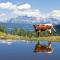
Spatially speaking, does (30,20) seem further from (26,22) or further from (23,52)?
(23,52)

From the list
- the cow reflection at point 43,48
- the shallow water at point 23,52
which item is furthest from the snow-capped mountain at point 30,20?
the cow reflection at point 43,48

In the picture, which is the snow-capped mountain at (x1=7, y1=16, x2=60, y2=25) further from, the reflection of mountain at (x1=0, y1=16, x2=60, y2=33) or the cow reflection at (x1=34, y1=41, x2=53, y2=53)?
the cow reflection at (x1=34, y1=41, x2=53, y2=53)

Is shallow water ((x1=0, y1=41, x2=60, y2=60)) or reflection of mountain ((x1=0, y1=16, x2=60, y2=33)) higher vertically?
reflection of mountain ((x1=0, y1=16, x2=60, y2=33))

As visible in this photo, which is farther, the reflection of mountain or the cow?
the reflection of mountain

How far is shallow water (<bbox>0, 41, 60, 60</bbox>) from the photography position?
5.57 metres

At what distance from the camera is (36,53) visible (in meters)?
5.81

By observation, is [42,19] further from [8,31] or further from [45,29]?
[8,31]

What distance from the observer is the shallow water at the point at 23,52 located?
557cm

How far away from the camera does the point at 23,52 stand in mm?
5883

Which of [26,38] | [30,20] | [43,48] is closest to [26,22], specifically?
[30,20]

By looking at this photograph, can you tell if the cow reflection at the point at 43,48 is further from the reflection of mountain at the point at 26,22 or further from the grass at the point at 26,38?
the reflection of mountain at the point at 26,22

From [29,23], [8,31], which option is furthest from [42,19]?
[8,31]

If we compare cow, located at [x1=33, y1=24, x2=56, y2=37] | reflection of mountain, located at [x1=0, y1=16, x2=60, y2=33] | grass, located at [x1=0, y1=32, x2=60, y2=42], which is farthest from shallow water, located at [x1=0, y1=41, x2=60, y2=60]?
reflection of mountain, located at [x1=0, y1=16, x2=60, y2=33]

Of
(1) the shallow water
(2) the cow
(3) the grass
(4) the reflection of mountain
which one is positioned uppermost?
(4) the reflection of mountain
